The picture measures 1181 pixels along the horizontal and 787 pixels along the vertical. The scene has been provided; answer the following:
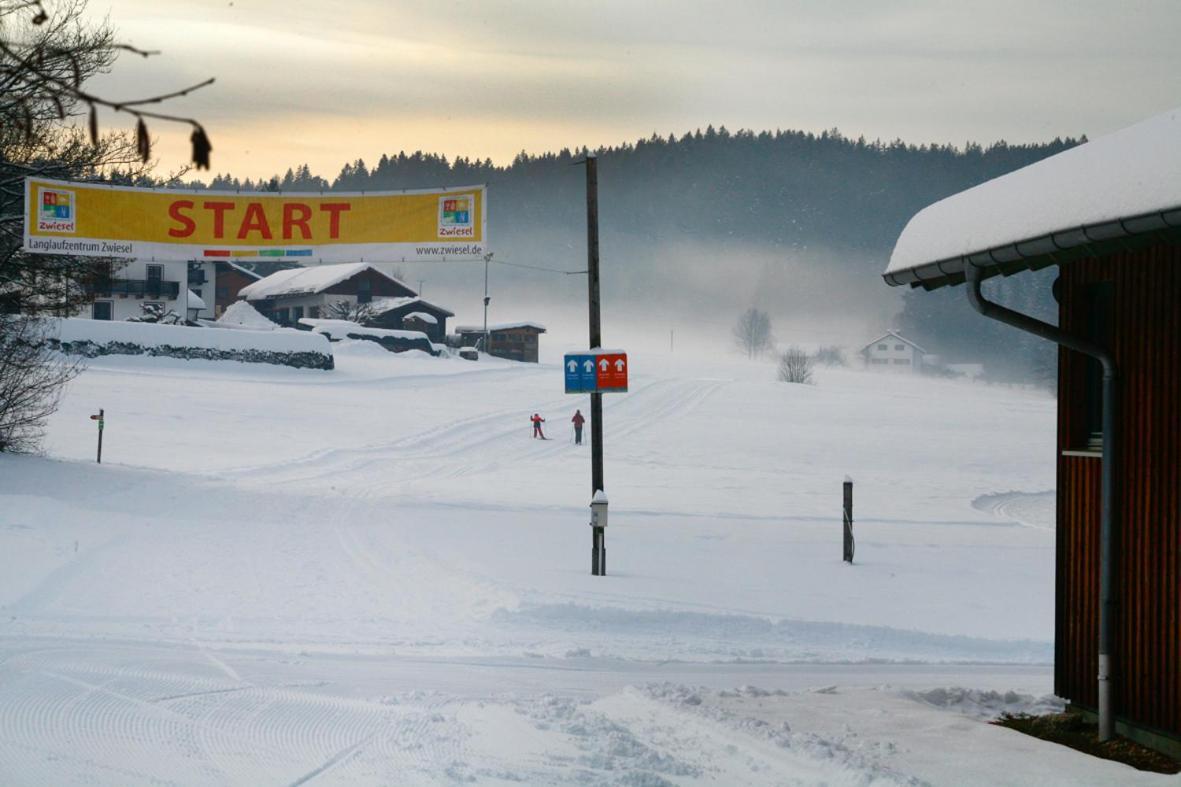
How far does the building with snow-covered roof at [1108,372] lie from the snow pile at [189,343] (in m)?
45.2

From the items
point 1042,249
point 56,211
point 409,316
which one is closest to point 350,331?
point 409,316

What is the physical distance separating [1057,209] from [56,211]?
17312 millimetres

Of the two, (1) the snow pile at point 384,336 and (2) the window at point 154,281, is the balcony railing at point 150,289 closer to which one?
(2) the window at point 154,281

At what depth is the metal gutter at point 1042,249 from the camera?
6891 millimetres

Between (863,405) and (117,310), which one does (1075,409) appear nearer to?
(863,405)

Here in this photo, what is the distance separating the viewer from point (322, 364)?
181 feet

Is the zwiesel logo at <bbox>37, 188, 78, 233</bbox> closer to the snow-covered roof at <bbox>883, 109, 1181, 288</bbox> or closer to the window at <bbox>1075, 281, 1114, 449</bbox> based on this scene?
the snow-covered roof at <bbox>883, 109, 1181, 288</bbox>

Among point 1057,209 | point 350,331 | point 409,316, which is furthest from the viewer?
point 409,316

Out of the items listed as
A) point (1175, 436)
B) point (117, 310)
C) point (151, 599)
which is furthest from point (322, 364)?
point (1175, 436)

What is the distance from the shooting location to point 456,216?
68.1 ft

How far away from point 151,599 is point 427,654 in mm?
3977

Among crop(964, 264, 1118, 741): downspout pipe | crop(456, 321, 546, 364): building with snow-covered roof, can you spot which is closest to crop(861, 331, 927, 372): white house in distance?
crop(456, 321, 546, 364): building with snow-covered roof

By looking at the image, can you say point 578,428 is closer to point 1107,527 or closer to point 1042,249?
point 1107,527

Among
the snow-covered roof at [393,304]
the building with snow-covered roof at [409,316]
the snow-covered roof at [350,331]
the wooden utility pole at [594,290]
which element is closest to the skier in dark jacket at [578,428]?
the wooden utility pole at [594,290]
